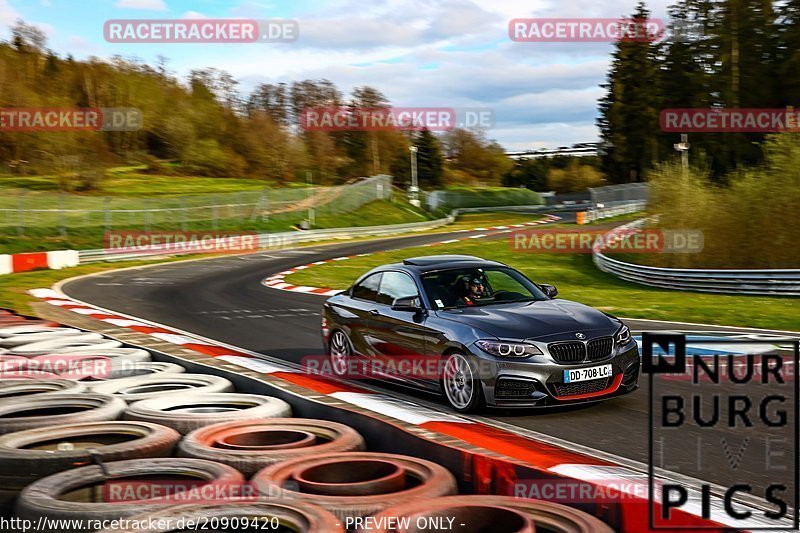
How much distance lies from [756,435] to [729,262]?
21.7 m

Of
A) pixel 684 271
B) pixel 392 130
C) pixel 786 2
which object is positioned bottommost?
pixel 684 271

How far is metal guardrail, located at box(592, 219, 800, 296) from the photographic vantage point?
22.4 meters

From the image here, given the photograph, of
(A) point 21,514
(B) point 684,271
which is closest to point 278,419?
(A) point 21,514

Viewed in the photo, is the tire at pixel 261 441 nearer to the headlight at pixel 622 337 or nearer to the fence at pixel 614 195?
the headlight at pixel 622 337

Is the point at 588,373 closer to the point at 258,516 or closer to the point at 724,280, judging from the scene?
the point at 258,516

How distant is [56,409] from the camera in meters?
7.23

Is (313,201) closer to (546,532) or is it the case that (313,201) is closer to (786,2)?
(786,2)

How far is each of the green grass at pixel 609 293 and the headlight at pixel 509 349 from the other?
369 inches

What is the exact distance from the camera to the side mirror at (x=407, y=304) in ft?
30.4

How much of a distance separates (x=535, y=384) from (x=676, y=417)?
4.04 feet

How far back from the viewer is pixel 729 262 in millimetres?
27406

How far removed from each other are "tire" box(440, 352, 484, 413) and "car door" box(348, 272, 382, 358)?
4.48 feet

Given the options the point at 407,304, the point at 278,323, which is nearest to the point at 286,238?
the point at 278,323

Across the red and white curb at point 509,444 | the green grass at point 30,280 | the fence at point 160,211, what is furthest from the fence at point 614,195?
the red and white curb at point 509,444
